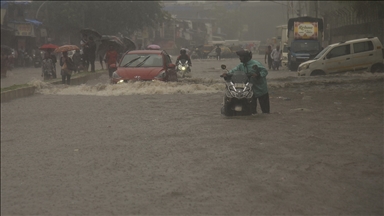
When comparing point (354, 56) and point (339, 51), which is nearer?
point (354, 56)

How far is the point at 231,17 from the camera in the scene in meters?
139

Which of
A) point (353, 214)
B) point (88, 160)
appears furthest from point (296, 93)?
point (353, 214)

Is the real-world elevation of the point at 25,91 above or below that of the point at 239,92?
below

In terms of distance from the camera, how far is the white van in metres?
27.0

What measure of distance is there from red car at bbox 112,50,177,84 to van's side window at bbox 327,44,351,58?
7756 mm

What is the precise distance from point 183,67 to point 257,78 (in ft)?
45.5

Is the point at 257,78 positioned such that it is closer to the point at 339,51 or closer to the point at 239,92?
the point at 239,92

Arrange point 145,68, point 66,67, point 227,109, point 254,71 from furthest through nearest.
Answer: point 66,67, point 145,68, point 227,109, point 254,71

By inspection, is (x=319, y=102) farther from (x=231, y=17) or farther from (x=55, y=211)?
(x=231, y=17)

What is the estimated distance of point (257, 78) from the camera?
13539 millimetres

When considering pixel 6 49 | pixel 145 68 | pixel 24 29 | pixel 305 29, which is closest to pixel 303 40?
pixel 305 29

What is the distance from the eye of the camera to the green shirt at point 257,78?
44.2ft

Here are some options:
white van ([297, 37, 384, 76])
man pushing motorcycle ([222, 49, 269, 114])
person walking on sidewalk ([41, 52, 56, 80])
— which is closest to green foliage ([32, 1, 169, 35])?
person walking on sidewalk ([41, 52, 56, 80])

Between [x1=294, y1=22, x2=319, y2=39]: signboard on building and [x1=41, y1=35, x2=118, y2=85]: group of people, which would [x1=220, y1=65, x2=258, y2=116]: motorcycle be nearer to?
[x1=41, y1=35, x2=118, y2=85]: group of people
